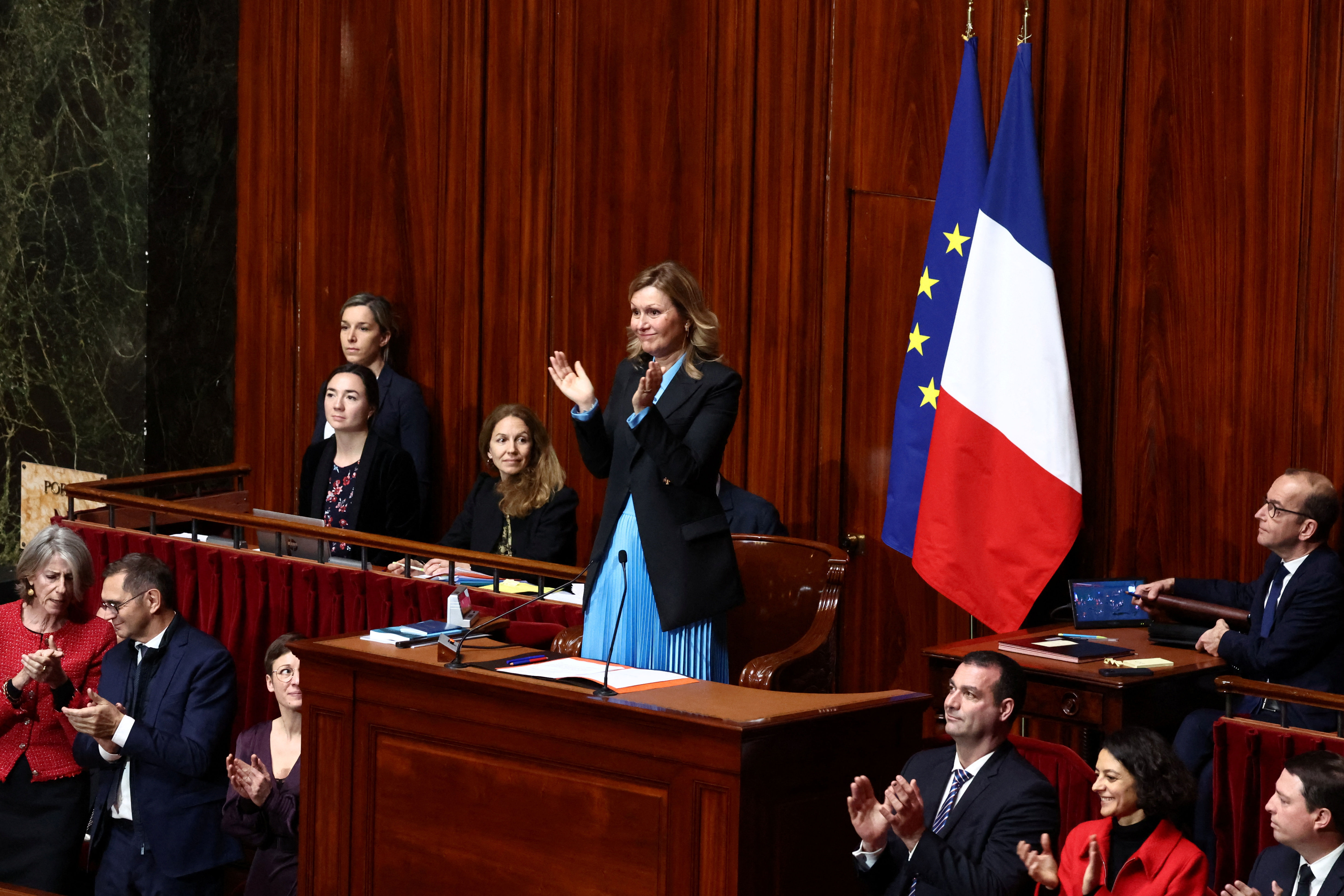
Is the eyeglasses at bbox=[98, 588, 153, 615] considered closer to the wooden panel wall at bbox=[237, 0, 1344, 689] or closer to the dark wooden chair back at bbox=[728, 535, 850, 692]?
the dark wooden chair back at bbox=[728, 535, 850, 692]

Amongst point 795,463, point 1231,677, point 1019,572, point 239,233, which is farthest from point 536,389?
point 1231,677

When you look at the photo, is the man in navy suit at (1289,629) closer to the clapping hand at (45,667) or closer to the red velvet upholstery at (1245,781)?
the red velvet upholstery at (1245,781)

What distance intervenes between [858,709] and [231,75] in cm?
545

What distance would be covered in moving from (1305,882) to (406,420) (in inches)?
176

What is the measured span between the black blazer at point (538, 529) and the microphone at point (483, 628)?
109cm

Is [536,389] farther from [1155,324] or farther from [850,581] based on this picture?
[1155,324]

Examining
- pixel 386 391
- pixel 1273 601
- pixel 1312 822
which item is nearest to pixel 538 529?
pixel 386 391

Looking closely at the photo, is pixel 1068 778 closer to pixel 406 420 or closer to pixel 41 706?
pixel 41 706

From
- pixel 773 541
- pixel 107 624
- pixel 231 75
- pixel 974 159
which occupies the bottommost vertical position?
pixel 107 624

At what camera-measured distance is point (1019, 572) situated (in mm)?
5062

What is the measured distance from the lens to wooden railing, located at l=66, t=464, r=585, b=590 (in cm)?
474

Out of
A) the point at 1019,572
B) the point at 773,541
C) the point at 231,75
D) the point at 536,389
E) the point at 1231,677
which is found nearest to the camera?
the point at 1231,677

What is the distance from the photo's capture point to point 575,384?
12.0 ft

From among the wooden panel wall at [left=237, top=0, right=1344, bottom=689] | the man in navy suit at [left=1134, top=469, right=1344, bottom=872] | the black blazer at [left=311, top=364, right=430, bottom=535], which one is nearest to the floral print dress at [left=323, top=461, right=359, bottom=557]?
the black blazer at [left=311, top=364, right=430, bottom=535]
